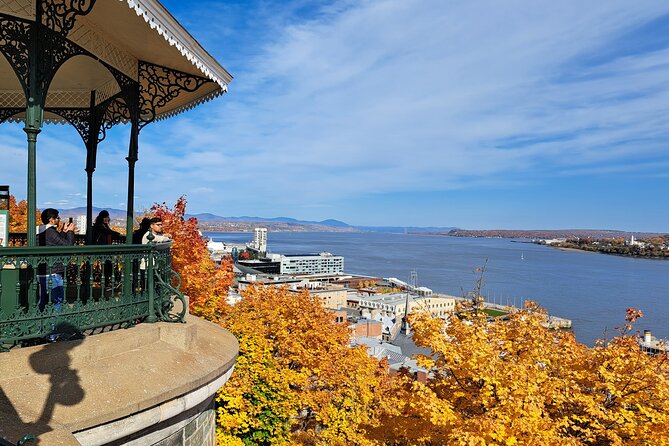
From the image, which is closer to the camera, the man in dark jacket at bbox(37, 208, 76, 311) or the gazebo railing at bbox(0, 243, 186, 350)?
the gazebo railing at bbox(0, 243, 186, 350)

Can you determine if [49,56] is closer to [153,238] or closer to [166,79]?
[153,238]

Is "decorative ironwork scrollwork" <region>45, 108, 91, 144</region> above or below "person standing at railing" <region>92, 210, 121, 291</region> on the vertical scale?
above

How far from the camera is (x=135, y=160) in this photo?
7.61 meters

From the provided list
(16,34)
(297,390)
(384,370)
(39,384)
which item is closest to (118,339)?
(39,384)

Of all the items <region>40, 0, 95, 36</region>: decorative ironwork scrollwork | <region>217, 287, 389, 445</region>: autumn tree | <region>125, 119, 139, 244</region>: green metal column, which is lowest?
<region>217, 287, 389, 445</region>: autumn tree

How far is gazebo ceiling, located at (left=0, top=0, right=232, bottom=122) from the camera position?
565 cm

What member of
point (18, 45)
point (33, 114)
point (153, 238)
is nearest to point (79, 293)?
point (153, 238)

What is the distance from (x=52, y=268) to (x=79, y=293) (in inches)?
31.7

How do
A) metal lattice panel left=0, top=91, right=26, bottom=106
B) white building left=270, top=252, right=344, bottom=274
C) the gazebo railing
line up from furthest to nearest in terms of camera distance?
white building left=270, top=252, right=344, bottom=274 → metal lattice panel left=0, top=91, right=26, bottom=106 → the gazebo railing

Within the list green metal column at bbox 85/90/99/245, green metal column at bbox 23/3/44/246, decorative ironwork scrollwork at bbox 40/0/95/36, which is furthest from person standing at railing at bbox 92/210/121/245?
decorative ironwork scrollwork at bbox 40/0/95/36

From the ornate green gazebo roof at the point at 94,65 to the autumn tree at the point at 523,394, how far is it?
233 inches

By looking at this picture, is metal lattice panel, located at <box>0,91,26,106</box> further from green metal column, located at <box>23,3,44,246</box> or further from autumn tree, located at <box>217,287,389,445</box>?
autumn tree, located at <box>217,287,389,445</box>

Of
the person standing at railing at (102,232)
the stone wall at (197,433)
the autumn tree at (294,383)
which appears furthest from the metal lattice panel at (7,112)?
the autumn tree at (294,383)

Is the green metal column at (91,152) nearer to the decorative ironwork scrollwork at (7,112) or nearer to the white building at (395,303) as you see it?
the decorative ironwork scrollwork at (7,112)
